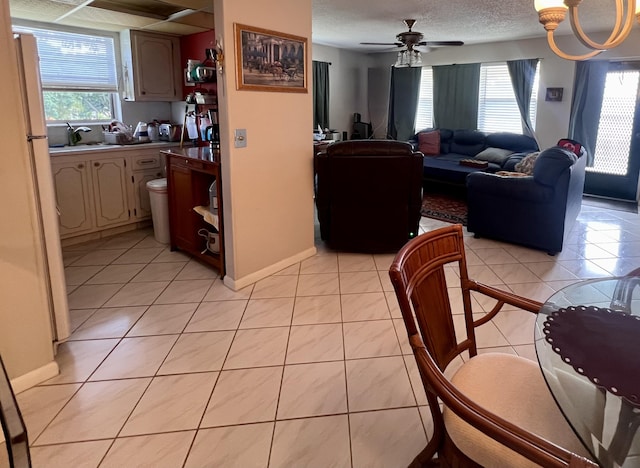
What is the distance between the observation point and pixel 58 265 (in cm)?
221

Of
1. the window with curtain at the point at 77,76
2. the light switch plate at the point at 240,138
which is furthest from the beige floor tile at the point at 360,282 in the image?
the window with curtain at the point at 77,76

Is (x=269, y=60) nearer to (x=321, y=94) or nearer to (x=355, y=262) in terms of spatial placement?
(x=355, y=262)

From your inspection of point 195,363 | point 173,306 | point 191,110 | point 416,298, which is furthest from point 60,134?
point 416,298

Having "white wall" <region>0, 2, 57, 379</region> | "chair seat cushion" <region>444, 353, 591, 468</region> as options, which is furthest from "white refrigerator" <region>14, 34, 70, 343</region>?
"chair seat cushion" <region>444, 353, 591, 468</region>

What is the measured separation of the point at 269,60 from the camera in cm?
302

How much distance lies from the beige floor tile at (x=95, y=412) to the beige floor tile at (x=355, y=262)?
1.86m

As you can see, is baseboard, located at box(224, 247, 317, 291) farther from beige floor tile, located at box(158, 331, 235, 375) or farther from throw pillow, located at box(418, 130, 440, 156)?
throw pillow, located at box(418, 130, 440, 156)

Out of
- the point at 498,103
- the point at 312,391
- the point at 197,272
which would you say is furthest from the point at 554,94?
the point at 312,391

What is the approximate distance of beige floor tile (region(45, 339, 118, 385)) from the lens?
7.02ft

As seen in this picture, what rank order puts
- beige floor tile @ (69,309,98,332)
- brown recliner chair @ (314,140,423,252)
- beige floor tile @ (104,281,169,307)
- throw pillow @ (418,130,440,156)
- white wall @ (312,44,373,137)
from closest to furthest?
beige floor tile @ (69,309,98,332), beige floor tile @ (104,281,169,307), brown recliner chair @ (314,140,423,252), throw pillow @ (418,130,440,156), white wall @ (312,44,373,137)

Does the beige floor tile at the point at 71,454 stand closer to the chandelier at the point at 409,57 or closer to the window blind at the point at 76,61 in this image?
the window blind at the point at 76,61

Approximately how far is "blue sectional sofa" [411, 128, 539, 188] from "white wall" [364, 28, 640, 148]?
0.43 metres

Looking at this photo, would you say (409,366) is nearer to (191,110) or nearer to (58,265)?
(58,265)

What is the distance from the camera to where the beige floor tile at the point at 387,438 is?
5.36ft
